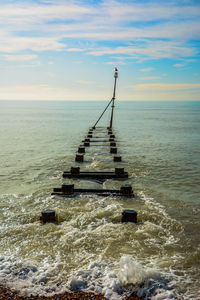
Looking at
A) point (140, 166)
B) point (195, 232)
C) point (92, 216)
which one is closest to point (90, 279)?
point (92, 216)

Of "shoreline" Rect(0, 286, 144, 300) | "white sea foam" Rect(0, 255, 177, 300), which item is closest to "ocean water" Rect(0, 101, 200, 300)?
"white sea foam" Rect(0, 255, 177, 300)

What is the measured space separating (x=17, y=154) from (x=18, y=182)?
8.39m

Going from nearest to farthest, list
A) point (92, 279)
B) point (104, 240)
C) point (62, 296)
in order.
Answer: point (62, 296)
point (92, 279)
point (104, 240)

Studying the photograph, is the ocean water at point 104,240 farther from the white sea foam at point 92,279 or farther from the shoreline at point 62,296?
the shoreline at point 62,296

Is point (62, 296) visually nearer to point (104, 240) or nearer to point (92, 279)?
point (92, 279)

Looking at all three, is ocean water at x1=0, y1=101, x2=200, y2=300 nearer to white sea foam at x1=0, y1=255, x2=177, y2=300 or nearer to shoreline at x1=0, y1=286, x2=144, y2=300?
white sea foam at x1=0, y1=255, x2=177, y2=300

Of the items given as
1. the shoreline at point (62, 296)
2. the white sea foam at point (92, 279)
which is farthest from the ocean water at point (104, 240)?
the shoreline at point (62, 296)

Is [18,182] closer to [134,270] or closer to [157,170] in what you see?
[157,170]

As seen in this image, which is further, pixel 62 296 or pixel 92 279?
pixel 92 279

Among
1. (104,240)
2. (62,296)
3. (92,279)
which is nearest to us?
(62,296)

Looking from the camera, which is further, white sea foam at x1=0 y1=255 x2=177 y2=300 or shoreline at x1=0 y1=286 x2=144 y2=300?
white sea foam at x1=0 y1=255 x2=177 y2=300

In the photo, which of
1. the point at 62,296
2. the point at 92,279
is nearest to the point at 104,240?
the point at 92,279

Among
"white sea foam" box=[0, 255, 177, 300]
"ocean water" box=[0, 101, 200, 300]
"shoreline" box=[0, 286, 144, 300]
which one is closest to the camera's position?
"shoreline" box=[0, 286, 144, 300]

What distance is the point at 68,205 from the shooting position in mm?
9586
